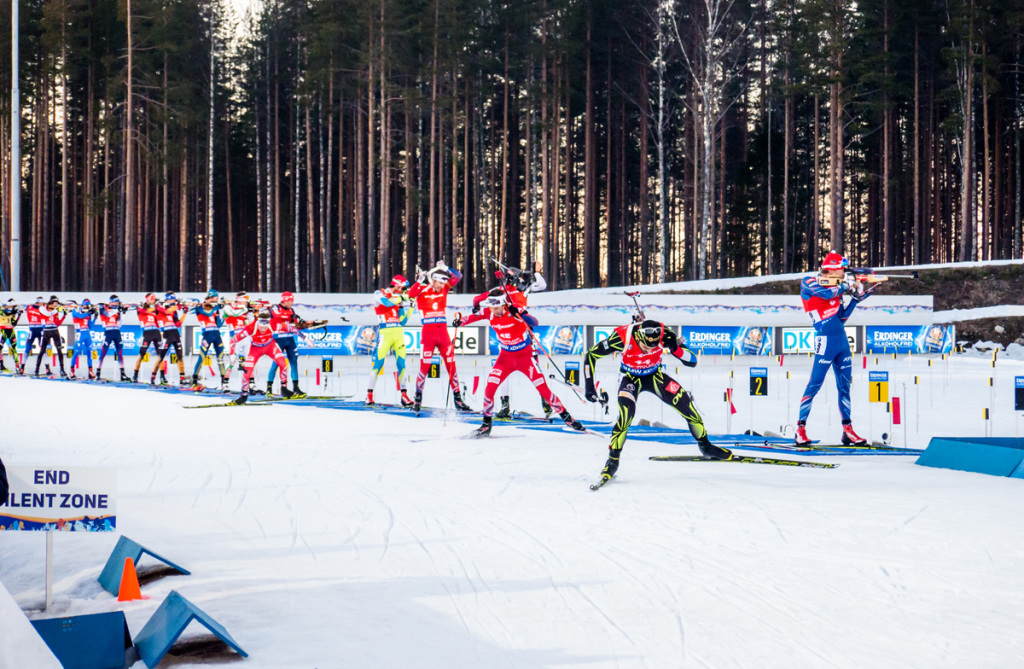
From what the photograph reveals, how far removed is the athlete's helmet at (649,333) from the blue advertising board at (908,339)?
23247 millimetres

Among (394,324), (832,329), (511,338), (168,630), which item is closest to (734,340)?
(394,324)

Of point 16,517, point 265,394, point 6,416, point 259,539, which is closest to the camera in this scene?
point 16,517

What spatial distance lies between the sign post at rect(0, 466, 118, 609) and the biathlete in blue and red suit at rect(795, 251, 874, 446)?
884cm

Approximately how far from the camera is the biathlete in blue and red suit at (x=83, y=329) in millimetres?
24266

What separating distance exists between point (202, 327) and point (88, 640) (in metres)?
18.3

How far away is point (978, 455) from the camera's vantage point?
32.0 feet

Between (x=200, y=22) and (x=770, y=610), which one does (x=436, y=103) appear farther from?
(x=770, y=610)

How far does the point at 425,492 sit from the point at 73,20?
44.1 meters

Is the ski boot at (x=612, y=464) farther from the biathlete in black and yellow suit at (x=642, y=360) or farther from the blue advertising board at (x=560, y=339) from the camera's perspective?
the blue advertising board at (x=560, y=339)

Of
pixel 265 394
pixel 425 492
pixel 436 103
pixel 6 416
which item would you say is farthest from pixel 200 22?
pixel 425 492

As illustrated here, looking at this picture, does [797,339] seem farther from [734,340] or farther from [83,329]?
[83,329]

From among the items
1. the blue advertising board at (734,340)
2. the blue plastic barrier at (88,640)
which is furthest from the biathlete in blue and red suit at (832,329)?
the blue advertising board at (734,340)

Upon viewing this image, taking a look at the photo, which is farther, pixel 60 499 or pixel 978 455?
pixel 978 455

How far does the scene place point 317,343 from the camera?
28734 mm
